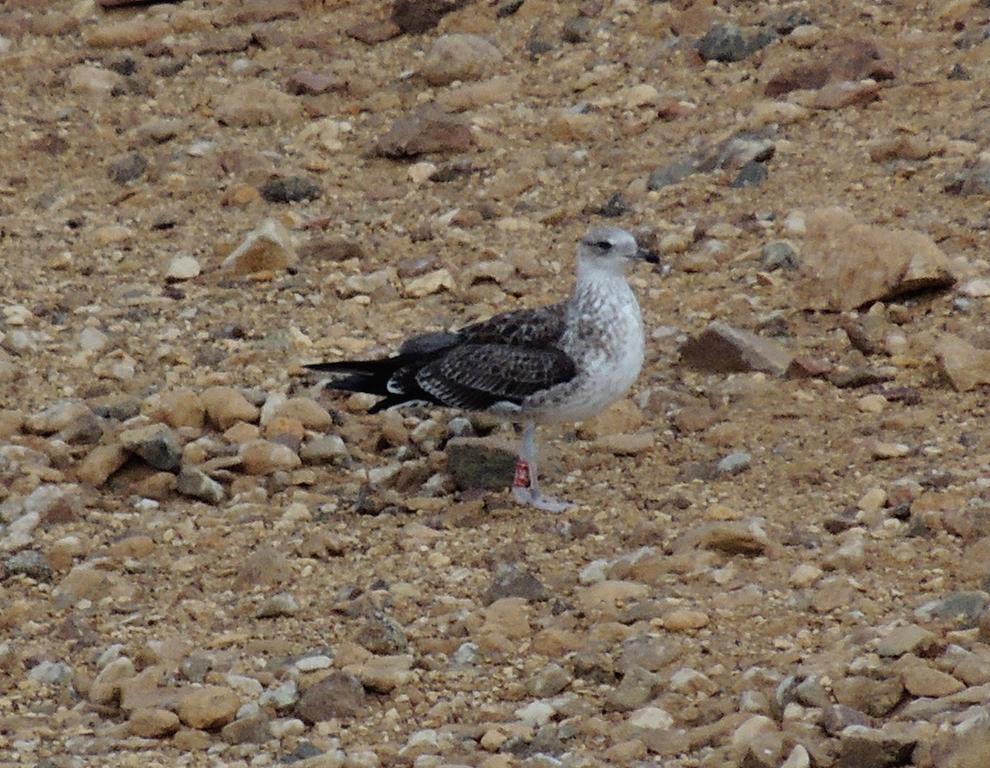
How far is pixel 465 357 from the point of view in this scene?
9.02 metres

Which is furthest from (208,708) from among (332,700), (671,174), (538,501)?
(671,174)

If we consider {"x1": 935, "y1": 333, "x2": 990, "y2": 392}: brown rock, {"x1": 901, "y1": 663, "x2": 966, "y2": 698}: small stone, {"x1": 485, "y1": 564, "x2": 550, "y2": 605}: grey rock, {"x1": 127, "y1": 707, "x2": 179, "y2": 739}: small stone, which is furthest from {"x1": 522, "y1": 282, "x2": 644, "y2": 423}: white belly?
{"x1": 901, "y1": 663, "x2": 966, "y2": 698}: small stone

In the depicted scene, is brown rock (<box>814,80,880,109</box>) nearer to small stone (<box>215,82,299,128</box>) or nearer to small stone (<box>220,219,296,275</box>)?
small stone (<box>220,219,296,275</box>)

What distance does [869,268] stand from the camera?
9.69 metres

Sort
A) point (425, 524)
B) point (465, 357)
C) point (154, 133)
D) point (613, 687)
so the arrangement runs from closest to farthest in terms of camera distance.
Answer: point (613, 687) → point (425, 524) → point (465, 357) → point (154, 133)

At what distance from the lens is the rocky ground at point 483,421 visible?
266 inches

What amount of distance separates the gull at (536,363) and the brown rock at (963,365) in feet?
4.28

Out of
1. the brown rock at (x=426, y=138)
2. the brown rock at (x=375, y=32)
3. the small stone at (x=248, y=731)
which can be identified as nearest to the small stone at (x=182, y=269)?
the brown rock at (x=426, y=138)

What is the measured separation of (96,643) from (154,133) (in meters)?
5.97

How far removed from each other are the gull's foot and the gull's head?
1.10 meters

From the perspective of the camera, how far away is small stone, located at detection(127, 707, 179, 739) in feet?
22.1

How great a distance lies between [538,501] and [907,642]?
7.72ft

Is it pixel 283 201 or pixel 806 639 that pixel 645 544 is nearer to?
pixel 806 639

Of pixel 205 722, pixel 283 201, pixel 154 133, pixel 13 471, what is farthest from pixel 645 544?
pixel 154 133
